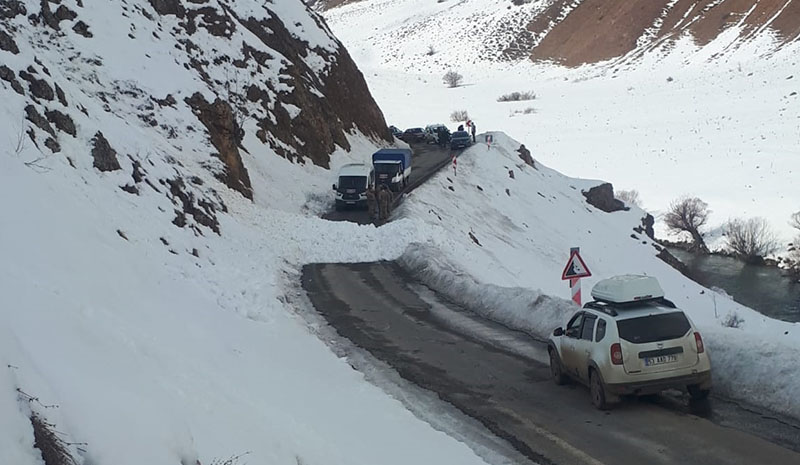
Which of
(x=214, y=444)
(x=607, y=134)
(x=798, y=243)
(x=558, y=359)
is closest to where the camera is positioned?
(x=214, y=444)

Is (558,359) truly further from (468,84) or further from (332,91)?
(468,84)

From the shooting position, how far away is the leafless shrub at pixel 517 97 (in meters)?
113

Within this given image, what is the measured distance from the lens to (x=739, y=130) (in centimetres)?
7538

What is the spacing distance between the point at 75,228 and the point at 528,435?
9.09 metres

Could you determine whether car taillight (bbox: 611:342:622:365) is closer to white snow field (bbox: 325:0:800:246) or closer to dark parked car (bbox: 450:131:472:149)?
white snow field (bbox: 325:0:800:246)

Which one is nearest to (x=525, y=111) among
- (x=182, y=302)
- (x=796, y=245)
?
(x=796, y=245)

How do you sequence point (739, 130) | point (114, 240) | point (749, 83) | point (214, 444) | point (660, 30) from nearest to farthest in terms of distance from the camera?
point (214, 444)
point (114, 240)
point (739, 130)
point (749, 83)
point (660, 30)

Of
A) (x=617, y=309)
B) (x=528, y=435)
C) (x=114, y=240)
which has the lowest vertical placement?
(x=114, y=240)

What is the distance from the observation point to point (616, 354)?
1156cm

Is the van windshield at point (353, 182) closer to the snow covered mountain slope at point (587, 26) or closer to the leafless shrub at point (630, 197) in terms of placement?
the leafless shrub at point (630, 197)

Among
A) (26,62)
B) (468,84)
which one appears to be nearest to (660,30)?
(468,84)

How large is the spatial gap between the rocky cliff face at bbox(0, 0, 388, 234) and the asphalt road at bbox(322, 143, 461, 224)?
4.19m

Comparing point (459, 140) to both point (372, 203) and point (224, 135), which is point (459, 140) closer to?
point (372, 203)

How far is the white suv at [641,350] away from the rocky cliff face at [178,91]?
12.3 meters
